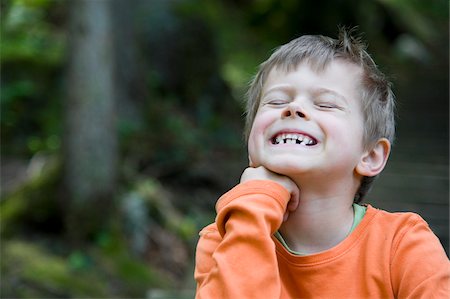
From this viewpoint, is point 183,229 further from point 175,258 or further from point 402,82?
point 402,82

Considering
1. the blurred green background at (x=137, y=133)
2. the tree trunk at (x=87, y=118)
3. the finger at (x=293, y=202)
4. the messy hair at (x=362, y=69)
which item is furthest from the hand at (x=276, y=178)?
the tree trunk at (x=87, y=118)

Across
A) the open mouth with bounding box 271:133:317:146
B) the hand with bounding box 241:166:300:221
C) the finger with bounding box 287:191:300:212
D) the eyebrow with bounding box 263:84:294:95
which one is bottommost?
the finger with bounding box 287:191:300:212

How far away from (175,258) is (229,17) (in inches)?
296

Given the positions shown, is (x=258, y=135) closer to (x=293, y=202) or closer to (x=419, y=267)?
(x=293, y=202)

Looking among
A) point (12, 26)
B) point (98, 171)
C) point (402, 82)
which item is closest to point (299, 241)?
point (98, 171)

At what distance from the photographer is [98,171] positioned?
227 inches

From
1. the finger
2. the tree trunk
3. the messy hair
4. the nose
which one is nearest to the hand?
the finger

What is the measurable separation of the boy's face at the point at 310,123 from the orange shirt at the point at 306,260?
Result: 0.30 ft

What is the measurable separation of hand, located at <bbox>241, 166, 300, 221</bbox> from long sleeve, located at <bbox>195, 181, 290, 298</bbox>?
0.03 meters

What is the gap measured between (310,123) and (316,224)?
270mm

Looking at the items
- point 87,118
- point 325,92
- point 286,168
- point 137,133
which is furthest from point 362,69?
point 137,133

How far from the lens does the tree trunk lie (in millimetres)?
5688

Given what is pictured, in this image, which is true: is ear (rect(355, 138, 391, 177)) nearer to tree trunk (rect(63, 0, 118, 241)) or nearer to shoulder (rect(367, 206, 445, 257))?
shoulder (rect(367, 206, 445, 257))

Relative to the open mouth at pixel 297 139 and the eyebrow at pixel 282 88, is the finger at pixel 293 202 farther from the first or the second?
the eyebrow at pixel 282 88
